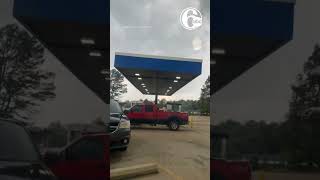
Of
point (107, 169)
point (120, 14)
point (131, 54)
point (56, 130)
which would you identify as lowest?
point (107, 169)

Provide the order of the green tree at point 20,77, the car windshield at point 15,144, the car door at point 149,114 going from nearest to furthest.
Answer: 1. the car windshield at point 15,144
2. the green tree at point 20,77
3. the car door at point 149,114

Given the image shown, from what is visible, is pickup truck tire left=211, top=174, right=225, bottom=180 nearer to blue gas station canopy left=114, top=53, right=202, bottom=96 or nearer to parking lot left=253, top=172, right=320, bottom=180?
parking lot left=253, top=172, right=320, bottom=180

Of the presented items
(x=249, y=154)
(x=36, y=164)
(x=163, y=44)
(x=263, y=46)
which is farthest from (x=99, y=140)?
(x=263, y=46)

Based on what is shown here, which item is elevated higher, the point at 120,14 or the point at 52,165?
the point at 120,14

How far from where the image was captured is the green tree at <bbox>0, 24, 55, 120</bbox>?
205 inches

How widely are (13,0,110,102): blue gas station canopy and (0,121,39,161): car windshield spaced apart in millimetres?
757

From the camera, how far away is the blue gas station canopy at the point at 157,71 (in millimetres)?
5340

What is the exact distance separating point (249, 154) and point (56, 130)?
1907mm

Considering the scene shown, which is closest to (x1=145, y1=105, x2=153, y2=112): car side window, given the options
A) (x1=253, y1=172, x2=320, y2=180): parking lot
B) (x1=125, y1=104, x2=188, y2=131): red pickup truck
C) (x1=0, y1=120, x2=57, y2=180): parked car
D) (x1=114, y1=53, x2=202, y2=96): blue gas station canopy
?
(x1=125, y1=104, x2=188, y2=131): red pickup truck

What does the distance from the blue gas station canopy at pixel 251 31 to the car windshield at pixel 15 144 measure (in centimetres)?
198

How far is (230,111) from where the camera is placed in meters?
5.46

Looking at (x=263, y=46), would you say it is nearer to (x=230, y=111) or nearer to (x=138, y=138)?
→ (x=230, y=111)

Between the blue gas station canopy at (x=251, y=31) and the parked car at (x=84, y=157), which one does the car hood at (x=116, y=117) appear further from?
the blue gas station canopy at (x=251, y=31)

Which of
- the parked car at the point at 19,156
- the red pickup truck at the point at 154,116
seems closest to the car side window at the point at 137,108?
the red pickup truck at the point at 154,116
